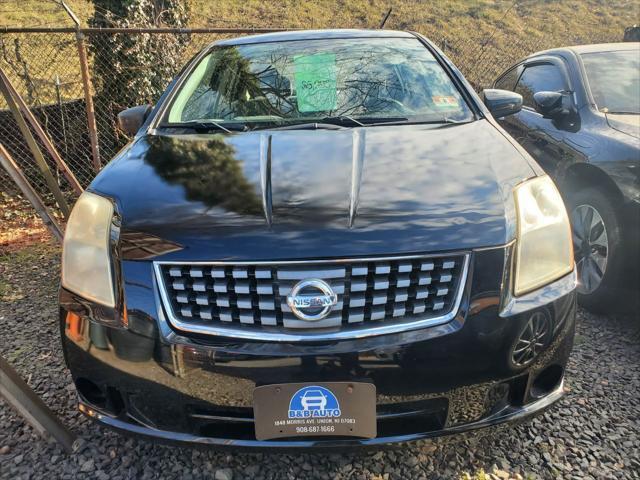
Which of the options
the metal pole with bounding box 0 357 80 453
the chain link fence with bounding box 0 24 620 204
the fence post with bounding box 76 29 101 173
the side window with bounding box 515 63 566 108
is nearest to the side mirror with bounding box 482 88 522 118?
the side window with bounding box 515 63 566 108

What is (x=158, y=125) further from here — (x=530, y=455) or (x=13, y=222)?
(x=13, y=222)

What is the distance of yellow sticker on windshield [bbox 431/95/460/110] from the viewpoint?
8.38 ft

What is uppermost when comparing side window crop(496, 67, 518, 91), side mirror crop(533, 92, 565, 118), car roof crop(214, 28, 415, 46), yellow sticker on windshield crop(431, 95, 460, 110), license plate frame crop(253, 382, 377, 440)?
car roof crop(214, 28, 415, 46)

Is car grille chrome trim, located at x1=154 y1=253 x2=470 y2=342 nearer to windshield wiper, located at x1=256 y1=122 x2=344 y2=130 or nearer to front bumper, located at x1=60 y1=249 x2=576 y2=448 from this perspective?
front bumper, located at x1=60 y1=249 x2=576 y2=448

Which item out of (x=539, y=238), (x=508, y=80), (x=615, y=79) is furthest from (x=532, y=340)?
(x=508, y=80)

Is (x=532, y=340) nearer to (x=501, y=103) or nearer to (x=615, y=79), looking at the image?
(x=501, y=103)

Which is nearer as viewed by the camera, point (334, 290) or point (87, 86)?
point (334, 290)

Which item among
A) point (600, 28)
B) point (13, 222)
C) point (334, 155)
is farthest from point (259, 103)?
point (600, 28)

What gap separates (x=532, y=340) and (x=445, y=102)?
4.56ft

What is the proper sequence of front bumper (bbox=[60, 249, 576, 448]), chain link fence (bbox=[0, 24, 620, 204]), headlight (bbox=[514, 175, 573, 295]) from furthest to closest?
chain link fence (bbox=[0, 24, 620, 204]), headlight (bbox=[514, 175, 573, 295]), front bumper (bbox=[60, 249, 576, 448])

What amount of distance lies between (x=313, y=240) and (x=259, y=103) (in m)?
1.34

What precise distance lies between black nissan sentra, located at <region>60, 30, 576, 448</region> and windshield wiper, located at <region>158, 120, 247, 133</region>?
Result: 53cm

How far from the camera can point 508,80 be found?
4859mm

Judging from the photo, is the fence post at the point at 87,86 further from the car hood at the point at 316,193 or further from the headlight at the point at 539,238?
the headlight at the point at 539,238
